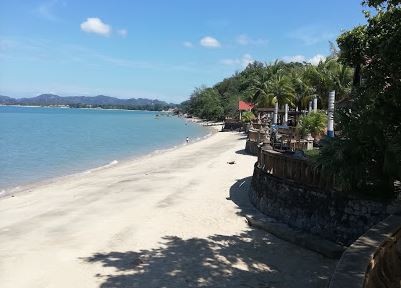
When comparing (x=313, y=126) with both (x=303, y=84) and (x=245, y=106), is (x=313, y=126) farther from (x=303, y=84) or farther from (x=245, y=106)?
(x=245, y=106)

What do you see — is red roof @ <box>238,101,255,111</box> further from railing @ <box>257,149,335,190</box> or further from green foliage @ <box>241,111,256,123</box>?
railing @ <box>257,149,335,190</box>

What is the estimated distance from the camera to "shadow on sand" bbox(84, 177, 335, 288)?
9211 millimetres

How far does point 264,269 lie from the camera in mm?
9977

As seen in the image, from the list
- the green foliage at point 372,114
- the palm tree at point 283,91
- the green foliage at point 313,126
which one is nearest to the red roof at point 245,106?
the palm tree at point 283,91

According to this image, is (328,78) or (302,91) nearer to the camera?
(328,78)

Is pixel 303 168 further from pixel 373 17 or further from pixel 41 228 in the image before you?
pixel 41 228

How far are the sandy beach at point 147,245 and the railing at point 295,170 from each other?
180 centimetres

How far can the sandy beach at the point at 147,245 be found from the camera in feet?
30.8

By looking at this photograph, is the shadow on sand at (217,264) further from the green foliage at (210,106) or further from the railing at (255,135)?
the green foliage at (210,106)

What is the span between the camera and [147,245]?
11523 millimetres

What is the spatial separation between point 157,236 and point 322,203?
4540 mm

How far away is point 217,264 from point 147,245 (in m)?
2.19

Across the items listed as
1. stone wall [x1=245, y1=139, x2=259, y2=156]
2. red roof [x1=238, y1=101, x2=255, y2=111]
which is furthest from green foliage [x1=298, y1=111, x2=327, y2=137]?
red roof [x1=238, y1=101, x2=255, y2=111]

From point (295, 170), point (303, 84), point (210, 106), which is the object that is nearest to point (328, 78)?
point (303, 84)
